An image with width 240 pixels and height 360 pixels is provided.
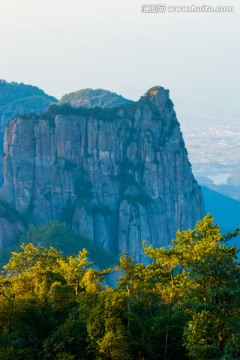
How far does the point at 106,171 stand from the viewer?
10094cm

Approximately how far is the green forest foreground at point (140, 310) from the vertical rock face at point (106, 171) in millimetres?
61553

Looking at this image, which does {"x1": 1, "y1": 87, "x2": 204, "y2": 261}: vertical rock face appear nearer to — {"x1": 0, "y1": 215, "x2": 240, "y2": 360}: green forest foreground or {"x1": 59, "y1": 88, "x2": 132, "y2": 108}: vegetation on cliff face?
{"x1": 59, "y1": 88, "x2": 132, "y2": 108}: vegetation on cliff face

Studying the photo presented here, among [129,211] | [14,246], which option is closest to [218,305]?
[14,246]

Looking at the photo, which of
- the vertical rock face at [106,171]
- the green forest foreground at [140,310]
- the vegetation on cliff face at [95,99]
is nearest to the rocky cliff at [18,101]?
the vegetation on cliff face at [95,99]

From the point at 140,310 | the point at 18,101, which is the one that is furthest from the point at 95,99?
the point at 140,310

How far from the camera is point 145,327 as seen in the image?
31906 millimetres

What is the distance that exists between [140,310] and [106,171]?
2605 inches

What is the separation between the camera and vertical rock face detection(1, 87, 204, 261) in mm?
98812

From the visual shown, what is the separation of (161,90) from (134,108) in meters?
4.31

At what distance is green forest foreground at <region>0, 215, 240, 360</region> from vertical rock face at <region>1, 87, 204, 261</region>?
61553 mm

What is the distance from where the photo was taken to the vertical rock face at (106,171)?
3890 inches

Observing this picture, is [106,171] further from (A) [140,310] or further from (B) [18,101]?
(A) [140,310]

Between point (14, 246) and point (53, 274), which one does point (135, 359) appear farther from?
point (14, 246)

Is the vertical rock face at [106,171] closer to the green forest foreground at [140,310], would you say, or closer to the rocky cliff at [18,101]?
the rocky cliff at [18,101]
